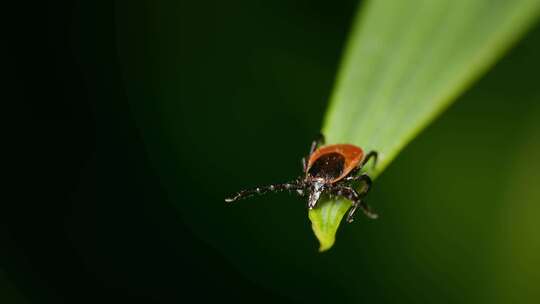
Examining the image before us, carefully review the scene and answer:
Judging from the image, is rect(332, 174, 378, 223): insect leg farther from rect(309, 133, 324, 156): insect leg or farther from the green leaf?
the green leaf

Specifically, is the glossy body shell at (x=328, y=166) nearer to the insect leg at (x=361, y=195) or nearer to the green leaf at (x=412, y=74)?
the insect leg at (x=361, y=195)

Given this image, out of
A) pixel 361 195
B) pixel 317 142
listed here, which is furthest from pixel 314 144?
pixel 361 195

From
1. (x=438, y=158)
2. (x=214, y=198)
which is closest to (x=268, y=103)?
(x=214, y=198)

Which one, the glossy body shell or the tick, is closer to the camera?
the tick

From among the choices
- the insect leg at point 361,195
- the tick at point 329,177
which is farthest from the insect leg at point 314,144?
the insect leg at point 361,195

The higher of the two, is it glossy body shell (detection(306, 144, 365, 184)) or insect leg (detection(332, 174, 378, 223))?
glossy body shell (detection(306, 144, 365, 184))

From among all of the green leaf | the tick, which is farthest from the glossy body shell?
the green leaf
